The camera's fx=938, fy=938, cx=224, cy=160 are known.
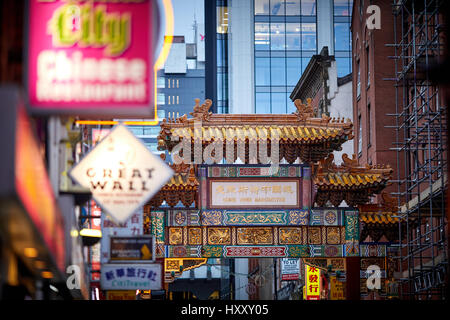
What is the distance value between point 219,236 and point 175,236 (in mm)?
A: 1298

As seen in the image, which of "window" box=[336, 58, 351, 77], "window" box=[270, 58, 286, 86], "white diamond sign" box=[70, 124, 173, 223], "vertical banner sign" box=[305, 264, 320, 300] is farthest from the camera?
"window" box=[270, 58, 286, 86]

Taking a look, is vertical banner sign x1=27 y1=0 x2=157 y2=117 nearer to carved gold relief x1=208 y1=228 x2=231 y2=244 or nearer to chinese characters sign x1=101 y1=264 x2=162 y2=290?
chinese characters sign x1=101 y1=264 x2=162 y2=290

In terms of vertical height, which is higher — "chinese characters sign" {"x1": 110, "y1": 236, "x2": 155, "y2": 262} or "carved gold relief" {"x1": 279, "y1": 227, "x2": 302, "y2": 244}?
"carved gold relief" {"x1": 279, "y1": 227, "x2": 302, "y2": 244}

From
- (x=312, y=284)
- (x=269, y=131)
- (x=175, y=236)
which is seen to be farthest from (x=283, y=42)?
(x=175, y=236)

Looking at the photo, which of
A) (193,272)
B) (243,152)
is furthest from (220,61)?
(243,152)

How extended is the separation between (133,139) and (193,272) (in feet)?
271

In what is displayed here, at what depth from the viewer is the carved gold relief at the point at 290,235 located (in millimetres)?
27797

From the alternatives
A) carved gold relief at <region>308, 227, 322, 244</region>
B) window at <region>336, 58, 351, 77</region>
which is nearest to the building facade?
carved gold relief at <region>308, 227, 322, 244</region>

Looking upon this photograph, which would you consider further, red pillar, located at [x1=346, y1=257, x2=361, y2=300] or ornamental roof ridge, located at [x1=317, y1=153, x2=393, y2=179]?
ornamental roof ridge, located at [x1=317, y1=153, x2=393, y2=179]

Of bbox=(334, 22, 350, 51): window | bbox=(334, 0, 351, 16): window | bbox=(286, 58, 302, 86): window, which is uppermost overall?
bbox=(334, 0, 351, 16): window

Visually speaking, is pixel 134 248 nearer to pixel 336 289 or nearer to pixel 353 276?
pixel 353 276

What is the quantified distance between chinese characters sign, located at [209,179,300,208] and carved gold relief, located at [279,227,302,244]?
711mm

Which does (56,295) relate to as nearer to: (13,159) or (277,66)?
(13,159)

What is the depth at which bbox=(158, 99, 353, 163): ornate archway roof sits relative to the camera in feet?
91.7
